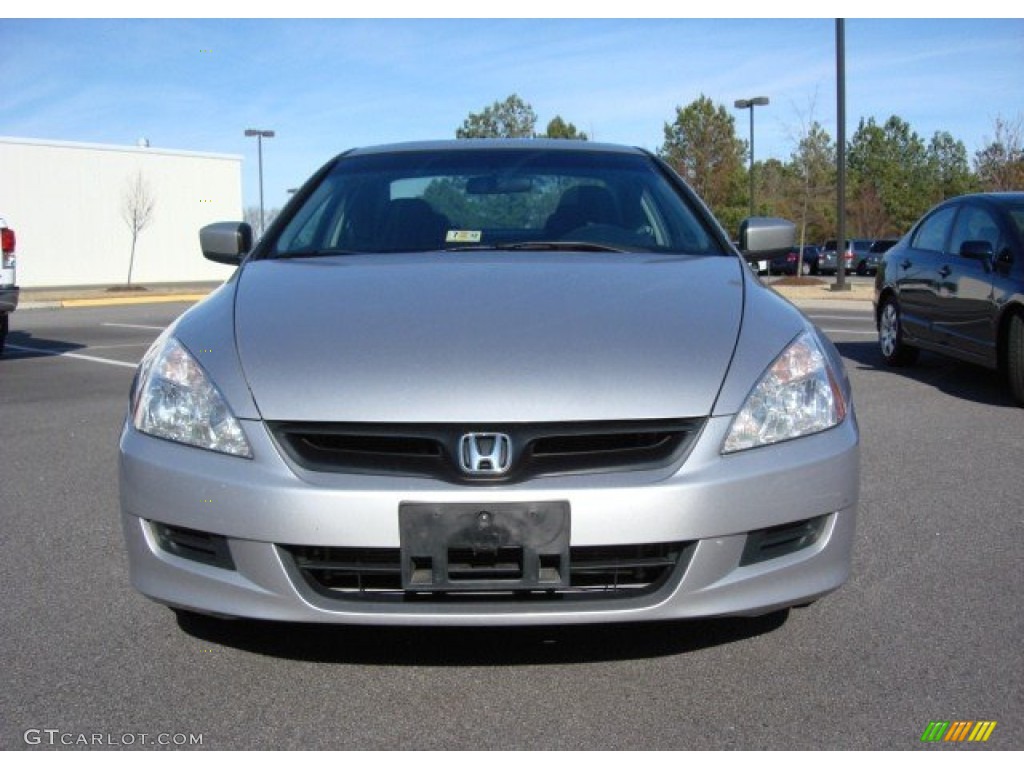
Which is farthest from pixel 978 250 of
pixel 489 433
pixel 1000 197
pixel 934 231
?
pixel 489 433

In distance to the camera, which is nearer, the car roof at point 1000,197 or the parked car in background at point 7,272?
the car roof at point 1000,197

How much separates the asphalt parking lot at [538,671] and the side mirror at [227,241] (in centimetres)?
116

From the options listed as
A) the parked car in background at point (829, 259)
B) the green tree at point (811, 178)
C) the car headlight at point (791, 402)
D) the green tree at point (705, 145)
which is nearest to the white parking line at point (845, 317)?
the car headlight at point (791, 402)

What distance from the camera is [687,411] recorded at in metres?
2.60

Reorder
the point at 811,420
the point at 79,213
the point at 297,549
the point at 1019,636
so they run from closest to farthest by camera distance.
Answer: the point at 297,549, the point at 811,420, the point at 1019,636, the point at 79,213

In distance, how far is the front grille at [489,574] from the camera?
2.52 m

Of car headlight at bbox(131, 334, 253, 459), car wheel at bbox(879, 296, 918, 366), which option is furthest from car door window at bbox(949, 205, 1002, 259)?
car headlight at bbox(131, 334, 253, 459)

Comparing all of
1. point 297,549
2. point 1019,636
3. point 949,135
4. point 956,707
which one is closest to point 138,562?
point 297,549

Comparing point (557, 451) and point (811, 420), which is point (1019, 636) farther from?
point (557, 451)

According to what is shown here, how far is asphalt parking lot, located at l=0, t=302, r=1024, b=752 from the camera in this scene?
2527 millimetres

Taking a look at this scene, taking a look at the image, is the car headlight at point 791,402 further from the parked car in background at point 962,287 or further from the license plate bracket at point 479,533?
the parked car in background at point 962,287

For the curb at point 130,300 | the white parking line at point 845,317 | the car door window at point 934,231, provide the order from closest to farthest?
1. the car door window at point 934,231
2. the white parking line at point 845,317
3. the curb at point 130,300

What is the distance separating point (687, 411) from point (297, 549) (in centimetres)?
95

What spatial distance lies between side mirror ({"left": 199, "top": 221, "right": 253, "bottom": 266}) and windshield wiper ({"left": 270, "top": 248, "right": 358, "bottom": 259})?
0.54m
